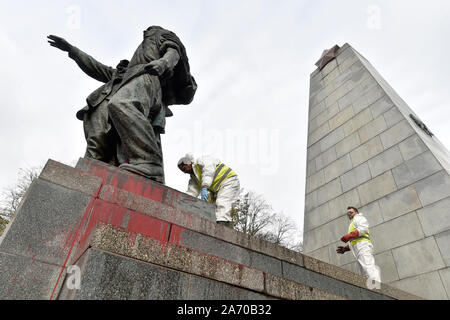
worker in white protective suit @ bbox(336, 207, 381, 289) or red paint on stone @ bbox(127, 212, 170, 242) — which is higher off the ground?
worker in white protective suit @ bbox(336, 207, 381, 289)

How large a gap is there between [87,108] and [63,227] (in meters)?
2.36

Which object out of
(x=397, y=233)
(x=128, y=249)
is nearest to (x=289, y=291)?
(x=128, y=249)

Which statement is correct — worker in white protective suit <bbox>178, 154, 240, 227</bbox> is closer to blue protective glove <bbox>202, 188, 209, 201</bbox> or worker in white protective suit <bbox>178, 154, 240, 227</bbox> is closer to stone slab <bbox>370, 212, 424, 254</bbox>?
blue protective glove <bbox>202, 188, 209, 201</bbox>

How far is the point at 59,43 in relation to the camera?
187 inches

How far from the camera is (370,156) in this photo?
372 inches

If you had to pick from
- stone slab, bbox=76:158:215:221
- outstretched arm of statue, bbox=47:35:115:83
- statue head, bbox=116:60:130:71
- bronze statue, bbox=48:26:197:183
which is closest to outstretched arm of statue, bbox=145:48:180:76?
bronze statue, bbox=48:26:197:183

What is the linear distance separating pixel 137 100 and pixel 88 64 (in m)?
1.79

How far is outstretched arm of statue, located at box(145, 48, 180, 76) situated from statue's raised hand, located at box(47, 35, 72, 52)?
1.68m

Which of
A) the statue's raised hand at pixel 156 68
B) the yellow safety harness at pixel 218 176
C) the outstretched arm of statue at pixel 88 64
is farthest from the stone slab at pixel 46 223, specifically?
the outstretched arm of statue at pixel 88 64

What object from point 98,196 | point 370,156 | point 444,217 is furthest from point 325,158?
point 98,196

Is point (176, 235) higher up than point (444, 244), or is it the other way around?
point (444, 244)

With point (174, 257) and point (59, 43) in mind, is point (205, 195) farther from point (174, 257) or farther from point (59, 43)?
point (59, 43)

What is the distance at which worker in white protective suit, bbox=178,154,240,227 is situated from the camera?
4.95 metres
